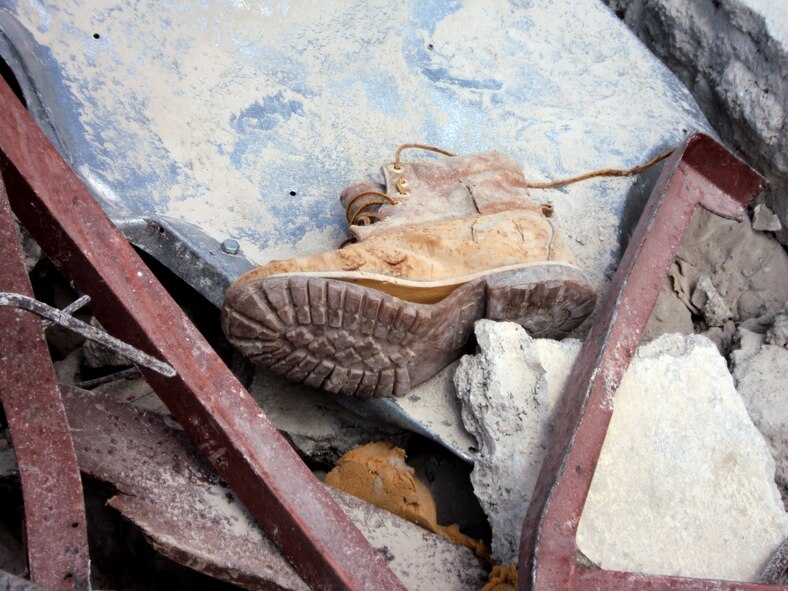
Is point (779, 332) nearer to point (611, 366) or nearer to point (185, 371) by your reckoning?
→ point (611, 366)

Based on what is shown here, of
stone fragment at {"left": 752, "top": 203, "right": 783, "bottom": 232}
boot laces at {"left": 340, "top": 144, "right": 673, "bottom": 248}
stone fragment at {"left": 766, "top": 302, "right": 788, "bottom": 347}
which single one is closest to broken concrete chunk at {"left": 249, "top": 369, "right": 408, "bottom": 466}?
boot laces at {"left": 340, "top": 144, "right": 673, "bottom": 248}

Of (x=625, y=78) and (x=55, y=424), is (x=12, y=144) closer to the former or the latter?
(x=55, y=424)

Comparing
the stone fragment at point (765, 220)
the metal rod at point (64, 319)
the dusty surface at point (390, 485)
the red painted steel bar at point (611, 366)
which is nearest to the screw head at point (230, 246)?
the dusty surface at point (390, 485)

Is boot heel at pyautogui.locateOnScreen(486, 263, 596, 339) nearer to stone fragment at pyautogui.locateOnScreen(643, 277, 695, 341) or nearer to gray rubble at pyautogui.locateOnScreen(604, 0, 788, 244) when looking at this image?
stone fragment at pyautogui.locateOnScreen(643, 277, 695, 341)

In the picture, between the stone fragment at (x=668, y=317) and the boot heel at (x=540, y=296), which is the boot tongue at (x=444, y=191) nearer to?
the boot heel at (x=540, y=296)

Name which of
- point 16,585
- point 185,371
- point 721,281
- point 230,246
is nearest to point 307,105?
point 230,246

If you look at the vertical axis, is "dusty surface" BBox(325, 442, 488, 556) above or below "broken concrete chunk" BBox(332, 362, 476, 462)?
below

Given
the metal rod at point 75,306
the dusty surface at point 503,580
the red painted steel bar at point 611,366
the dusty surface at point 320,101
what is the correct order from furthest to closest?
1. the dusty surface at point 320,101
2. the dusty surface at point 503,580
3. the red painted steel bar at point 611,366
4. the metal rod at point 75,306
